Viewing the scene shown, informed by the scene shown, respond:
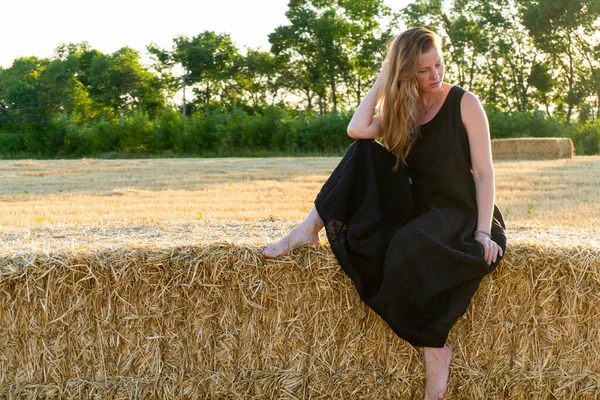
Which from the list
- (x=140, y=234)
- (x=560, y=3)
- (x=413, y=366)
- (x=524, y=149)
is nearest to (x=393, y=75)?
(x=413, y=366)

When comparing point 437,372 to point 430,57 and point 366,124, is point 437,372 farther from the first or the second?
point 430,57

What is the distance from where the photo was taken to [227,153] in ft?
74.5

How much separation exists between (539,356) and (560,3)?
27486 millimetres

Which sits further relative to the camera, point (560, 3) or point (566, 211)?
point (560, 3)

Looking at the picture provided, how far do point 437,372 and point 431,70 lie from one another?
1263mm

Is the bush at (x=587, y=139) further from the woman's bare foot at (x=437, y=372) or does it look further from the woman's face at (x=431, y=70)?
the woman's bare foot at (x=437, y=372)

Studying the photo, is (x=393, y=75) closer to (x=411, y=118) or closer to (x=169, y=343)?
(x=411, y=118)

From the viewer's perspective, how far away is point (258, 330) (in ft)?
9.32

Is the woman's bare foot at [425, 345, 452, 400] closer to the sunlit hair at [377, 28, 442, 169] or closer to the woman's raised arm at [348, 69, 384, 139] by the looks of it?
the sunlit hair at [377, 28, 442, 169]

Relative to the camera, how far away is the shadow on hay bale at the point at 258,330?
2.76m

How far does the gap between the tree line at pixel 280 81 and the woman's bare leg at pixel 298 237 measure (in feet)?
65.7

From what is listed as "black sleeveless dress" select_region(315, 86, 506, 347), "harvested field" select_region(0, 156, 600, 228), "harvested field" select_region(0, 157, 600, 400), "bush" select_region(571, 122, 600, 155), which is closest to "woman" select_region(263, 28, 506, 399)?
"black sleeveless dress" select_region(315, 86, 506, 347)

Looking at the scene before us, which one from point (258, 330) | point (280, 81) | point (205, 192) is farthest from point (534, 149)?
point (280, 81)

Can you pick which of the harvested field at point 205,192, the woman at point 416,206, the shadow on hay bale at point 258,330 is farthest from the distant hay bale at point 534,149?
the shadow on hay bale at point 258,330
